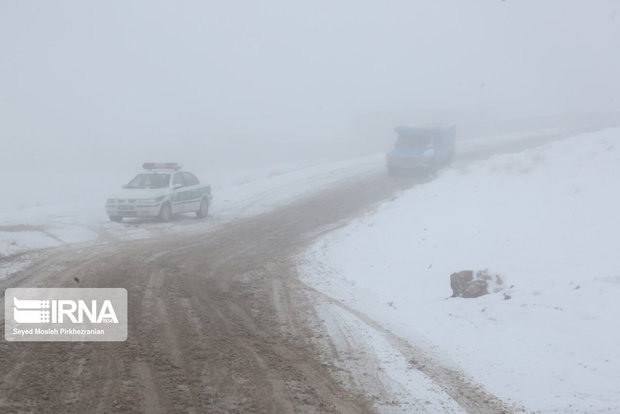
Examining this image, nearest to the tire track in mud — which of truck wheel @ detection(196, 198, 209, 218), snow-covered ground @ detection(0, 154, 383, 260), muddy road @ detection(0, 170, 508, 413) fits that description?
muddy road @ detection(0, 170, 508, 413)

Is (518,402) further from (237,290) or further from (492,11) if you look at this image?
(492,11)

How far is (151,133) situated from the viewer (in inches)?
2987

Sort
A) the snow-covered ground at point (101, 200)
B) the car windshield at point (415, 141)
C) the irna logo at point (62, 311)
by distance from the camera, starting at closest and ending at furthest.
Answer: the irna logo at point (62, 311), the snow-covered ground at point (101, 200), the car windshield at point (415, 141)

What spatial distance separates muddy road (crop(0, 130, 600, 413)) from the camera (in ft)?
17.4

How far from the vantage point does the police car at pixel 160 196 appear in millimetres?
18109

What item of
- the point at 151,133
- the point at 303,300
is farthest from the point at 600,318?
the point at 151,133

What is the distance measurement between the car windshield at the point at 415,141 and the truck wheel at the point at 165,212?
13641 millimetres

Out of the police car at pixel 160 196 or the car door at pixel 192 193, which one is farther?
the car door at pixel 192 193

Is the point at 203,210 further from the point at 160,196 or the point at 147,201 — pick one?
the point at 147,201

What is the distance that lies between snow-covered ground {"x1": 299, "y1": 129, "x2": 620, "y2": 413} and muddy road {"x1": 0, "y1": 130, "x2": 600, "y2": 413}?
0.49 metres

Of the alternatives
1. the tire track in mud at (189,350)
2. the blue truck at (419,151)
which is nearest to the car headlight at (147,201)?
the tire track in mud at (189,350)

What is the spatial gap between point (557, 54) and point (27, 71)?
96.2 m

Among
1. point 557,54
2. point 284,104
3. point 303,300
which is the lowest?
point 303,300

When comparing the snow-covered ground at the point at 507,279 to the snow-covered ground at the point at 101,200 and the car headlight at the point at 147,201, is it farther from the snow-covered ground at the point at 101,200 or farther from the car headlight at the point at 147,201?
the snow-covered ground at the point at 101,200
